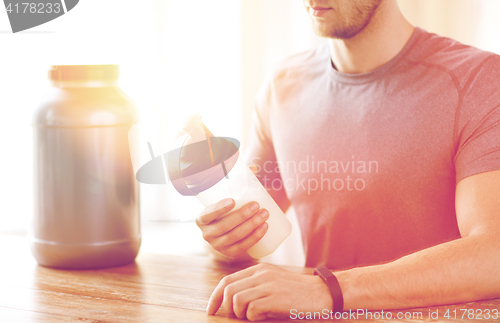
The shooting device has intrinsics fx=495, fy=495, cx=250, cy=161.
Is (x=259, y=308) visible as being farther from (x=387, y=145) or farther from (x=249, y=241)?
(x=387, y=145)

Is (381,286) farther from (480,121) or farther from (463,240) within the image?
(480,121)

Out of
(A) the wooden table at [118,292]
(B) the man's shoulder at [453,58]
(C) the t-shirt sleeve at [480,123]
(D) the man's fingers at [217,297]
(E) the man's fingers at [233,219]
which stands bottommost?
(A) the wooden table at [118,292]

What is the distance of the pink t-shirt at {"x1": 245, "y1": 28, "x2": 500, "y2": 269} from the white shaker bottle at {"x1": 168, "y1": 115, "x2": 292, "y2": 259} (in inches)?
14.6

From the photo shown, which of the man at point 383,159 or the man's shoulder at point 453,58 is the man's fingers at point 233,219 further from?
the man's shoulder at point 453,58

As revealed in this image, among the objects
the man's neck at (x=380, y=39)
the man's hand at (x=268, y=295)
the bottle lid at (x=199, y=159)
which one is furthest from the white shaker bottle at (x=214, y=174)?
the man's neck at (x=380, y=39)

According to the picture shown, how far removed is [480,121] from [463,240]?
28 cm

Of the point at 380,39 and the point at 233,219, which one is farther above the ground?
the point at 380,39

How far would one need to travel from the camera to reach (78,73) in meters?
0.90

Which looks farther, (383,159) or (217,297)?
(383,159)

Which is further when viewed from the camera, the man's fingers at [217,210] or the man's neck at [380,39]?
the man's neck at [380,39]

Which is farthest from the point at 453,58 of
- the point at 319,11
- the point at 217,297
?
the point at 217,297

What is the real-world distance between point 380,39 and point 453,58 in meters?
0.16

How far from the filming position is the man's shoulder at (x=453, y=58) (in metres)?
1.01

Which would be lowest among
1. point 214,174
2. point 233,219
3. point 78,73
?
point 233,219
